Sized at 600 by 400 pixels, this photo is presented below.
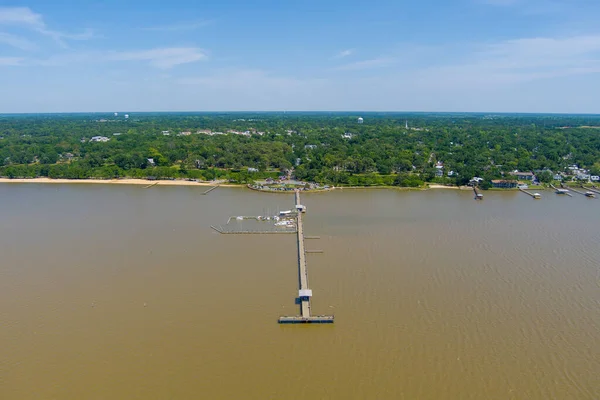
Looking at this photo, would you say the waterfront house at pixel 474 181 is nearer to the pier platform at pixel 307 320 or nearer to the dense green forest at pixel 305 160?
the dense green forest at pixel 305 160

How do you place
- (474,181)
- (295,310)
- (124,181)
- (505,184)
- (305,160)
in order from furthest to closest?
(305,160)
(124,181)
(474,181)
(505,184)
(295,310)

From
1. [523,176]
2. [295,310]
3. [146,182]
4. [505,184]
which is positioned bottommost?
[295,310]

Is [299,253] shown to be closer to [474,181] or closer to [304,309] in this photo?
[304,309]

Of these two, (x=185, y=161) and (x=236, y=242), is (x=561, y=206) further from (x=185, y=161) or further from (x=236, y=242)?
(x=185, y=161)

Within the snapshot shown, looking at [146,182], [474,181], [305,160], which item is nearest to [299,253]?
[474,181]

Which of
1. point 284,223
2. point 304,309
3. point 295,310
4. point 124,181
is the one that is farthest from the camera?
point 124,181

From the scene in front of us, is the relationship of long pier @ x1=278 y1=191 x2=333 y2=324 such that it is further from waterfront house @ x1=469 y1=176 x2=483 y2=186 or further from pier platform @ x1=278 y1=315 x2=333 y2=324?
waterfront house @ x1=469 y1=176 x2=483 y2=186

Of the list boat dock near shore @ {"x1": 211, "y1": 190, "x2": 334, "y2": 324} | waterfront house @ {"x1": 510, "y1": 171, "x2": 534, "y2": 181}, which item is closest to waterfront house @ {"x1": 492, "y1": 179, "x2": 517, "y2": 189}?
waterfront house @ {"x1": 510, "y1": 171, "x2": 534, "y2": 181}

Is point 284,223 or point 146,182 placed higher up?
point 146,182
